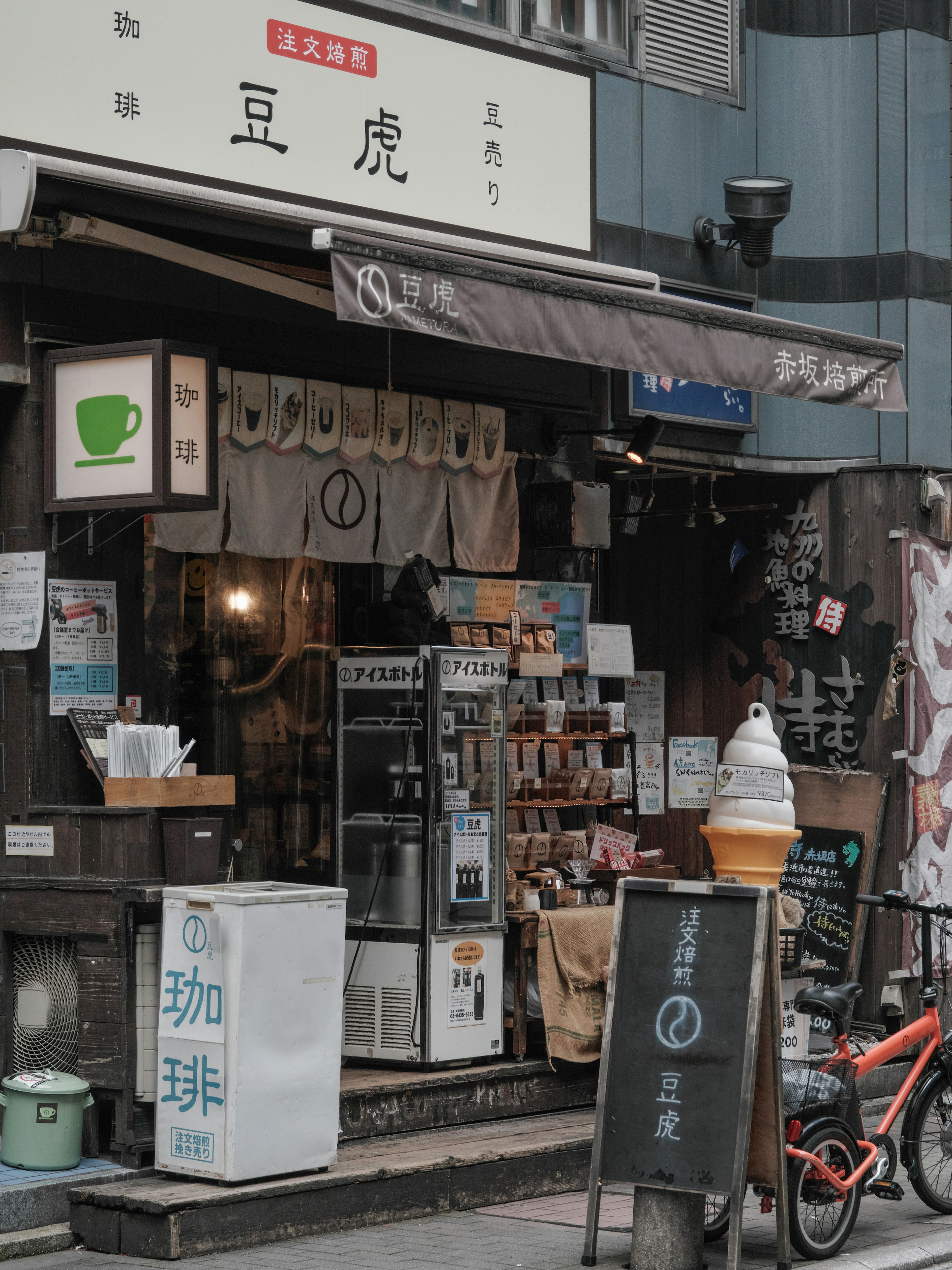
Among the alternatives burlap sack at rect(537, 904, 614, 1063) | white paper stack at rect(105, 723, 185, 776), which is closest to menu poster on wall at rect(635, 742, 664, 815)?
burlap sack at rect(537, 904, 614, 1063)

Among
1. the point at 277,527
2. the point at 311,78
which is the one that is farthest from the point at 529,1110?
the point at 311,78

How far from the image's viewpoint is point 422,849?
369 inches

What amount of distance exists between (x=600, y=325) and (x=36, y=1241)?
193 inches

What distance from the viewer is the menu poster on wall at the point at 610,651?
1098 centimetres

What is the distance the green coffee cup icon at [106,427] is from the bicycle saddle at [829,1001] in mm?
3822

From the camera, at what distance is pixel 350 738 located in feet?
32.0

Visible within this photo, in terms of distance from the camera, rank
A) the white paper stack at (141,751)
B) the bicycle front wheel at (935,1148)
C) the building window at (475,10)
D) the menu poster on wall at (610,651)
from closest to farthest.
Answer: the white paper stack at (141,751), the bicycle front wheel at (935,1148), the building window at (475,10), the menu poster on wall at (610,651)

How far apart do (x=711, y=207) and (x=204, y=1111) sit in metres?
7.00

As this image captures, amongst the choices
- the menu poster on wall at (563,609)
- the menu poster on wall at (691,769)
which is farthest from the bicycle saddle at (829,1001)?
the menu poster on wall at (691,769)

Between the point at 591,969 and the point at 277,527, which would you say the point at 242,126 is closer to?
the point at 277,527

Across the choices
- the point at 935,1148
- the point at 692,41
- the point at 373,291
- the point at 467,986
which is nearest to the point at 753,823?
the point at 467,986

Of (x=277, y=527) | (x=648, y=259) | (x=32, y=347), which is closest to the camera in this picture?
(x=32, y=347)

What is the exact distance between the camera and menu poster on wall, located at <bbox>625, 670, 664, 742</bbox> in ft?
42.5

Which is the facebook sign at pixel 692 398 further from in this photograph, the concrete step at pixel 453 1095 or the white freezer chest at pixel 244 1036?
the white freezer chest at pixel 244 1036
